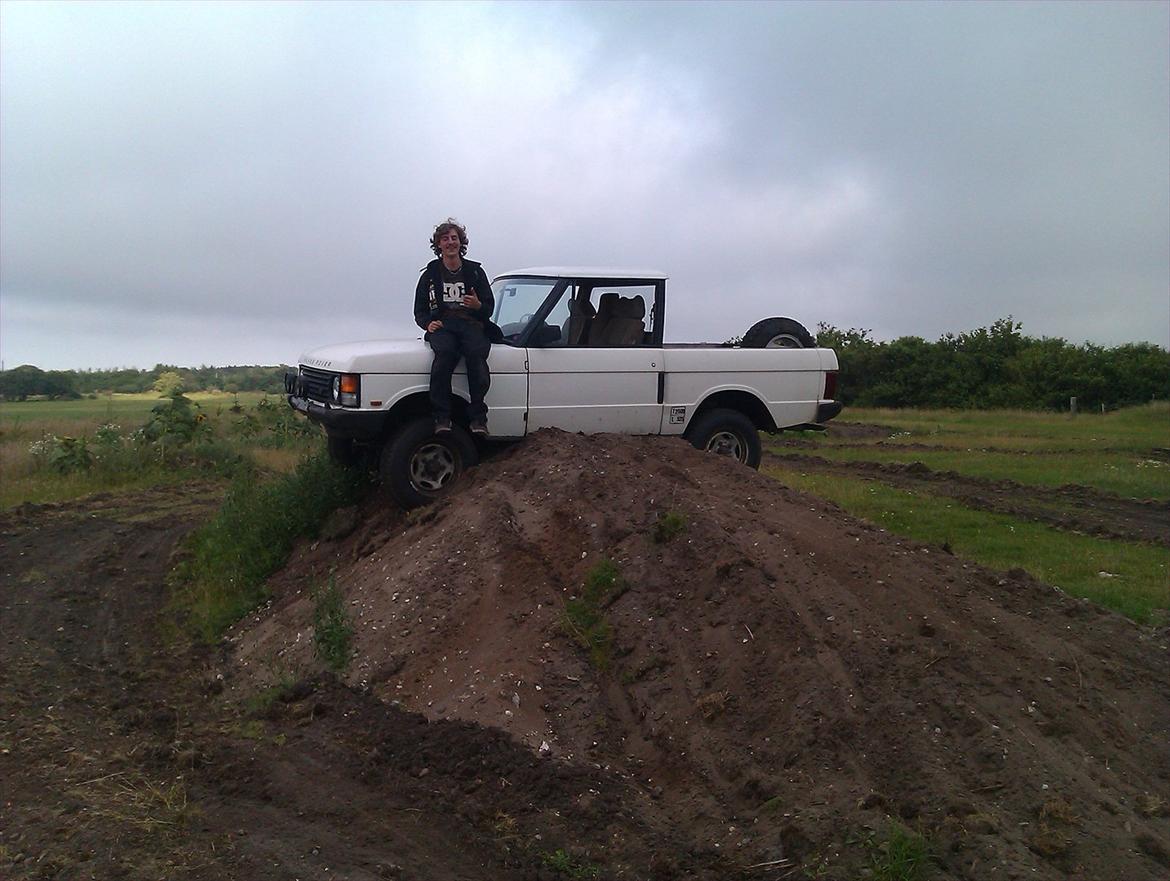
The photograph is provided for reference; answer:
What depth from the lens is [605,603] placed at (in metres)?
6.66

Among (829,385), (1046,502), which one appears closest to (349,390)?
(829,385)

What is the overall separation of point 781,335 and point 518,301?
266 centimetres

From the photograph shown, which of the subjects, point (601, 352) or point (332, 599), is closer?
point (332, 599)

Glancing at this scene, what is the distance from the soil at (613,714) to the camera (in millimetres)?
4668

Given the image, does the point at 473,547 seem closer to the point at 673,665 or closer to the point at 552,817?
the point at 673,665

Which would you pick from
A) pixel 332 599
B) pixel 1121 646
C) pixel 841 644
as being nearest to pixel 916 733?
pixel 841 644

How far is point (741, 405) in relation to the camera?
397 inches

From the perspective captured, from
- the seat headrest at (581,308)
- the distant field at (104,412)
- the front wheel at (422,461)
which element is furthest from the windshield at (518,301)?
the distant field at (104,412)

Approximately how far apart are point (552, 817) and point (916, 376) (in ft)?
161

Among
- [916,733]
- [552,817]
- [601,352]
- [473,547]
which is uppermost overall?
[601,352]

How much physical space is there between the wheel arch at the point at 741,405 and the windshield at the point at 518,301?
1726 millimetres

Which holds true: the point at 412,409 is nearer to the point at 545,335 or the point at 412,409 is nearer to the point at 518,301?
the point at 545,335

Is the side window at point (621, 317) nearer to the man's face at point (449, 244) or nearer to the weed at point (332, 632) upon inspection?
the man's face at point (449, 244)

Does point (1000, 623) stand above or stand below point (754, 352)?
below
